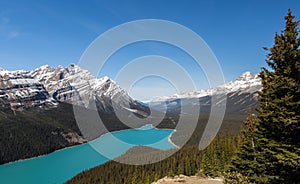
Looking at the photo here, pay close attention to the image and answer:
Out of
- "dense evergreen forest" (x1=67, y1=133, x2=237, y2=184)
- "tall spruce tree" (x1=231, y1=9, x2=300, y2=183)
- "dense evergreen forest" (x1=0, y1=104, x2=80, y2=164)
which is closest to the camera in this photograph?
"tall spruce tree" (x1=231, y1=9, x2=300, y2=183)

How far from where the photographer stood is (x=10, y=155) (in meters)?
137

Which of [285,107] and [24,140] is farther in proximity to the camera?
[24,140]

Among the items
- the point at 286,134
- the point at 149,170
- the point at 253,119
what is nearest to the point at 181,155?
the point at 149,170

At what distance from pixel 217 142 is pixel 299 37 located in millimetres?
A: 52929

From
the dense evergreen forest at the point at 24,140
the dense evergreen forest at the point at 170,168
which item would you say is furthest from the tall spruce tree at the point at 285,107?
the dense evergreen forest at the point at 24,140

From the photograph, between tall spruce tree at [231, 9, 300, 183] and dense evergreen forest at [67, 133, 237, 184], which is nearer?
tall spruce tree at [231, 9, 300, 183]

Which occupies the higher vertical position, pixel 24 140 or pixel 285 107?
pixel 285 107

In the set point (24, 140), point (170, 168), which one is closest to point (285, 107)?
point (170, 168)

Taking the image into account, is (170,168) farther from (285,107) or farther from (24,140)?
(24,140)

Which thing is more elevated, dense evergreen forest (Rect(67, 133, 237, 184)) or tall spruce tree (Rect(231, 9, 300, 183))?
tall spruce tree (Rect(231, 9, 300, 183))

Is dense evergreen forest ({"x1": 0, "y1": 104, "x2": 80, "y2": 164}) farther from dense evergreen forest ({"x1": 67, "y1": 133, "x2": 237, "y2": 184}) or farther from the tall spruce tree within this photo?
the tall spruce tree

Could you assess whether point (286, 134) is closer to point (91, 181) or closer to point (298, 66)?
point (298, 66)

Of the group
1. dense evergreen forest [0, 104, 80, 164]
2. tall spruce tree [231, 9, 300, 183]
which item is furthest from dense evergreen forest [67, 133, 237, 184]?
dense evergreen forest [0, 104, 80, 164]

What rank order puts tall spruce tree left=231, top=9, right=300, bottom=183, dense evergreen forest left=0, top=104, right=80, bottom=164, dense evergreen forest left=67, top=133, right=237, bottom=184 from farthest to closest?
dense evergreen forest left=0, top=104, right=80, bottom=164 < dense evergreen forest left=67, top=133, right=237, bottom=184 < tall spruce tree left=231, top=9, right=300, bottom=183
